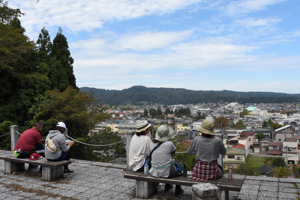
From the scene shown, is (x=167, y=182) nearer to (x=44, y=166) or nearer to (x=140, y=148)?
(x=140, y=148)

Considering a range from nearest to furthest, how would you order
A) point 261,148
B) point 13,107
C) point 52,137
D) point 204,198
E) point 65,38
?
1. point 204,198
2. point 52,137
3. point 13,107
4. point 65,38
5. point 261,148

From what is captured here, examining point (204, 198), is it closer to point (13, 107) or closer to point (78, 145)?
point (78, 145)

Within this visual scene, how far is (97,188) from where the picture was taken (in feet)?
14.5

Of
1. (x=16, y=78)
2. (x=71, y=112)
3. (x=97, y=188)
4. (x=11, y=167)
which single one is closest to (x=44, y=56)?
(x=16, y=78)

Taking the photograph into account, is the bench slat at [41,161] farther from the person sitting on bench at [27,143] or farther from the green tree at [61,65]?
the green tree at [61,65]

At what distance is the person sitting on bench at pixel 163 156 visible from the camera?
3652mm

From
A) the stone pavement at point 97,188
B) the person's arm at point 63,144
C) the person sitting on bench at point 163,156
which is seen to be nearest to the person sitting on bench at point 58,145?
Answer: the person's arm at point 63,144

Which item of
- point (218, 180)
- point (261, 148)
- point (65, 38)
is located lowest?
point (261, 148)

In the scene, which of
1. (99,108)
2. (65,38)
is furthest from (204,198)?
(65,38)

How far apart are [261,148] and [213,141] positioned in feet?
126

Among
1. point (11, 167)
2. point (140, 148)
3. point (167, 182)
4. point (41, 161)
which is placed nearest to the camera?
point (167, 182)

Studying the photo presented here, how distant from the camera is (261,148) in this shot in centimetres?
3756

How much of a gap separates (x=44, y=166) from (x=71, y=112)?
4.04 metres

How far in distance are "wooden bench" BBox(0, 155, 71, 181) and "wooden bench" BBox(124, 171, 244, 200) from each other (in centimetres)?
168
